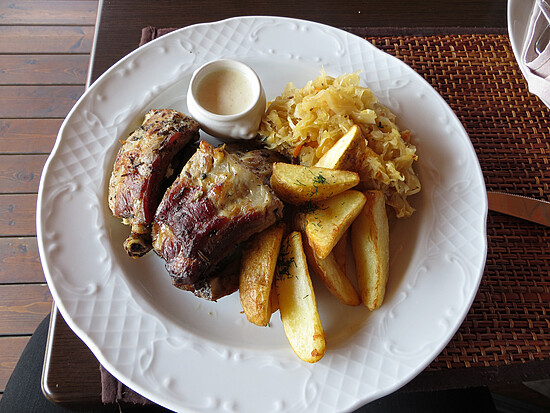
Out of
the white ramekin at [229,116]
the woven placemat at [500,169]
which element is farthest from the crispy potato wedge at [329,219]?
the woven placemat at [500,169]

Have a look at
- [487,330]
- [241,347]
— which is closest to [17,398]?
[241,347]

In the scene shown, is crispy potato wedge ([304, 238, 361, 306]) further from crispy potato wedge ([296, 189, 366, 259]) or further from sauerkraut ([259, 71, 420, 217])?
sauerkraut ([259, 71, 420, 217])

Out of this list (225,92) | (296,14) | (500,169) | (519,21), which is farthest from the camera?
(296,14)

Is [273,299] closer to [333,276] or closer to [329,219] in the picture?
[333,276]

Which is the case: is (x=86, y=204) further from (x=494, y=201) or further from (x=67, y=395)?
(x=494, y=201)

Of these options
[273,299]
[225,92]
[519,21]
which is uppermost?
[519,21]

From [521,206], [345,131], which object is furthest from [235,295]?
[521,206]

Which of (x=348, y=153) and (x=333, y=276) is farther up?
(x=348, y=153)

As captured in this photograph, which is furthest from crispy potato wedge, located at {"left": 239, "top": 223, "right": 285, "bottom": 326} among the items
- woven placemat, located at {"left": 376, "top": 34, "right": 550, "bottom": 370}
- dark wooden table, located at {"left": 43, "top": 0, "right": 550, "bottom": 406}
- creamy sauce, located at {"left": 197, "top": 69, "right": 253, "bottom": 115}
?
dark wooden table, located at {"left": 43, "top": 0, "right": 550, "bottom": 406}
